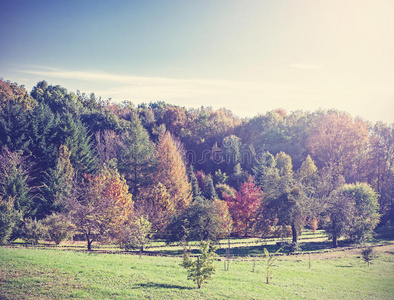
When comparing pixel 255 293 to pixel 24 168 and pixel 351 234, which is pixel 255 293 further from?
pixel 24 168

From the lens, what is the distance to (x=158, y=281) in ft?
50.0

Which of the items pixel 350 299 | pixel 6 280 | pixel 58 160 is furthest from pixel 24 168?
pixel 350 299

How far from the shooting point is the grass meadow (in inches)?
512

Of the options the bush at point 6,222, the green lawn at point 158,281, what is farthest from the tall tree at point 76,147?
the green lawn at point 158,281

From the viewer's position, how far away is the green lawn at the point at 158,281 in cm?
1298

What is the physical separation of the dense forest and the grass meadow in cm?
795

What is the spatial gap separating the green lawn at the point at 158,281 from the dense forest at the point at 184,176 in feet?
27.1

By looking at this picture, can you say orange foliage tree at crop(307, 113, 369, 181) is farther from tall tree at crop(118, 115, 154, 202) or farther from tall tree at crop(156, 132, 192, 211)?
tall tree at crop(118, 115, 154, 202)

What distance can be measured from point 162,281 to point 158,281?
24 cm

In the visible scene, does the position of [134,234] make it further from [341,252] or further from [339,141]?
[339,141]

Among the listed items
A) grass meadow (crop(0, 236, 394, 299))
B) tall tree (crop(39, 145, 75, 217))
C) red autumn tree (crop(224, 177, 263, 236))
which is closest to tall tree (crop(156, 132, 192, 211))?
red autumn tree (crop(224, 177, 263, 236))

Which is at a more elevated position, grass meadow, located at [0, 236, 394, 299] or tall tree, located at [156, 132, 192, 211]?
tall tree, located at [156, 132, 192, 211]

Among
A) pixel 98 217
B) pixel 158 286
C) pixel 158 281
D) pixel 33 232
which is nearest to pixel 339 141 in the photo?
pixel 98 217

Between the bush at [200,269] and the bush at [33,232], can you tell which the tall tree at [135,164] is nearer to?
the bush at [33,232]
